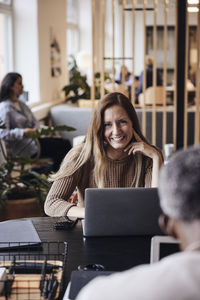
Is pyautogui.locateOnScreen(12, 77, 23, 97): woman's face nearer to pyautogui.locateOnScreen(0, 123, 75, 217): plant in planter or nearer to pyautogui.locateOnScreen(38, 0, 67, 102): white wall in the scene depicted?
pyautogui.locateOnScreen(0, 123, 75, 217): plant in planter

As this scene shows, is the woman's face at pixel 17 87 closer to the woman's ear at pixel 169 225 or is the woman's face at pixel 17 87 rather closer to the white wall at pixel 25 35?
the white wall at pixel 25 35

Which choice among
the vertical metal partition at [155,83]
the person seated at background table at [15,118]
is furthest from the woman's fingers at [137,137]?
the person seated at background table at [15,118]

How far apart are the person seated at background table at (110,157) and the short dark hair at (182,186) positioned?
65.9 inches

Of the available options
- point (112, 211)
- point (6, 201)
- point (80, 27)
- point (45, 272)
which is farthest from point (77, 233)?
point (80, 27)

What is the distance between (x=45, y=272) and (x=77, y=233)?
1.86 feet

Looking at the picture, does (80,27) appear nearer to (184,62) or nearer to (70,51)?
(70,51)

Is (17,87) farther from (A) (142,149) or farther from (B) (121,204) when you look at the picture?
(B) (121,204)

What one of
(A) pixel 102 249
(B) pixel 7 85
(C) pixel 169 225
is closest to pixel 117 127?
(A) pixel 102 249

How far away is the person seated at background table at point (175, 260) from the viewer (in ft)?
2.64

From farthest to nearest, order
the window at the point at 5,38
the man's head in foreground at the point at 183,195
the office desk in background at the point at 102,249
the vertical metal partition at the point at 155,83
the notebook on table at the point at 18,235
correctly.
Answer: the window at the point at 5,38 → the vertical metal partition at the point at 155,83 → the notebook on table at the point at 18,235 → the office desk in background at the point at 102,249 → the man's head in foreground at the point at 183,195

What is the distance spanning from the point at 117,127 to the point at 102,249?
85 cm

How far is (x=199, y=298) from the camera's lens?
2.68 feet

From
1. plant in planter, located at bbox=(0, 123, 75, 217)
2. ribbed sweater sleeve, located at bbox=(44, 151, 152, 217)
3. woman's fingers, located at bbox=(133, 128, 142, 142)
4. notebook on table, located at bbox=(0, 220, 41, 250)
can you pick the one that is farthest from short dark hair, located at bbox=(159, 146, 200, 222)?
plant in planter, located at bbox=(0, 123, 75, 217)

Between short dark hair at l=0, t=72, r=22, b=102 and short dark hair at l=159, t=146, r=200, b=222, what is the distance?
15.9ft
